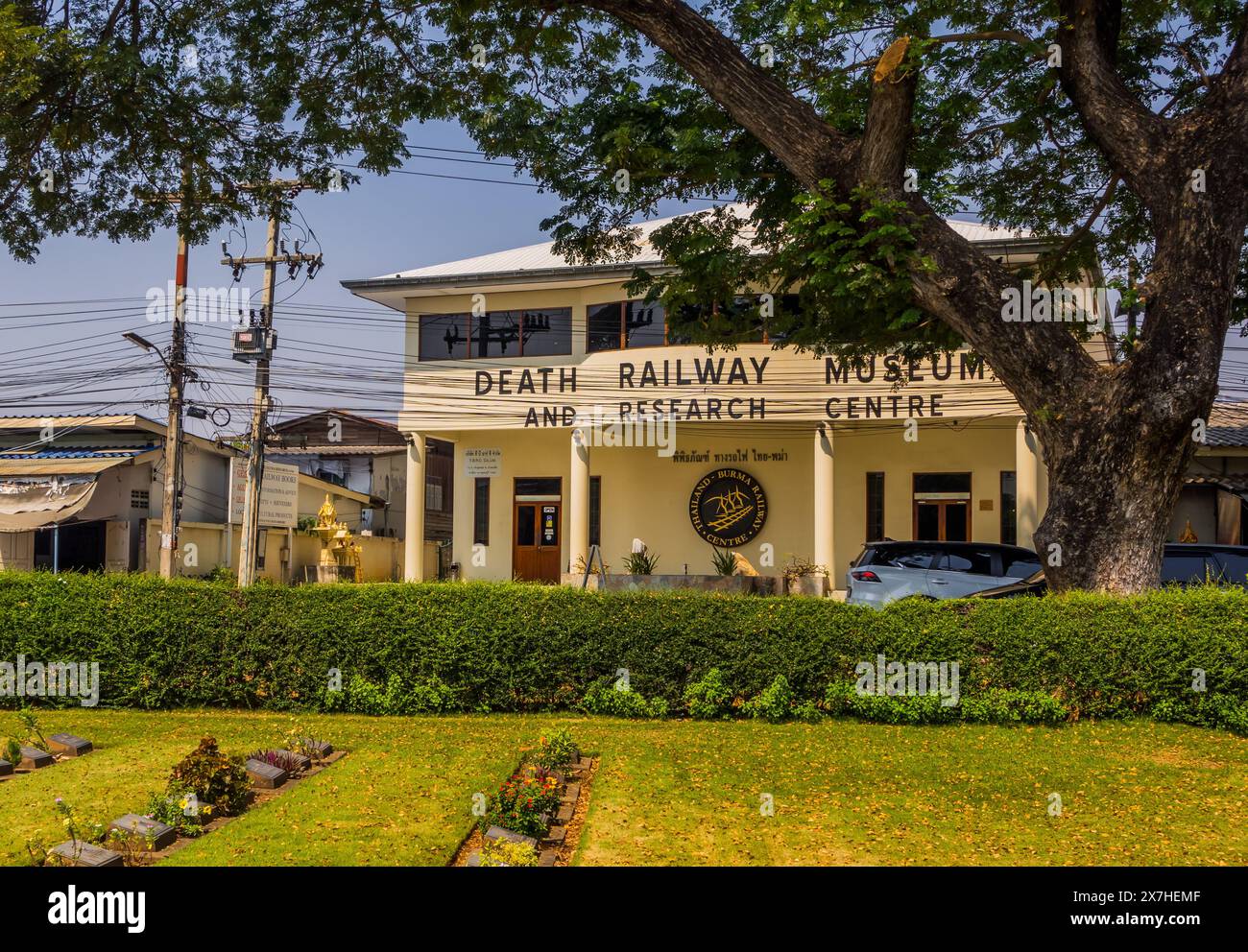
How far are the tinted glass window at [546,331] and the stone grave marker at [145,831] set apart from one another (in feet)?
61.5

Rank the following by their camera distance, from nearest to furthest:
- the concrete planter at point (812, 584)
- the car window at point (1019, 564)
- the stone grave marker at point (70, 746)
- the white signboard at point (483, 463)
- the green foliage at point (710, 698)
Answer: the stone grave marker at point (70, 746)
the green foliage at point (710, 698)
the car window at point (1019, 564)
the concrete planter at point (812, 584)
the white signboard at point (483, 463)

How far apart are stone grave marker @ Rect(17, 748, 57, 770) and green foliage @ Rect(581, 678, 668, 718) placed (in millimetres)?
4978

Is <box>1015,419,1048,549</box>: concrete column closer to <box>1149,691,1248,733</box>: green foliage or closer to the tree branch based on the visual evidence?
the tree branch

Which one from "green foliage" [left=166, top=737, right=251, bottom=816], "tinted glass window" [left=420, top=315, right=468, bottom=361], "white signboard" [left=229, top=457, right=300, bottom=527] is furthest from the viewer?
"tinted glass window" [left=420, top=315, right=468, bottom=361]

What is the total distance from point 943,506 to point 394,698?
622 inches

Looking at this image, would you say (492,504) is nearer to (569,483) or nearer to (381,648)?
(569,483)

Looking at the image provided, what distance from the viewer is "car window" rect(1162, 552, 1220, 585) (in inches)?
556

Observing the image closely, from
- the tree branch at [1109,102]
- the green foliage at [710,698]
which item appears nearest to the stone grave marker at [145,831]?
the green foliage at [710,698]

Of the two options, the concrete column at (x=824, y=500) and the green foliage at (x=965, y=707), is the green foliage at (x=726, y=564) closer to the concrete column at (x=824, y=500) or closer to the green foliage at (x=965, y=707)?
the concrete column at (x=824, y=500)

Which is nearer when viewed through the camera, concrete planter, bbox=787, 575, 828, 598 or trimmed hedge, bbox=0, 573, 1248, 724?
trimmed hedge, bbox=0, 573, 1248, 724

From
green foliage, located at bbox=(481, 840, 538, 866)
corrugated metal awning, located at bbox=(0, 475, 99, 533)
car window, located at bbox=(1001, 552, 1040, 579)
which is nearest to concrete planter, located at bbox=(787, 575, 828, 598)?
car window, located at bbox=(1001, 552, 1040, 579)

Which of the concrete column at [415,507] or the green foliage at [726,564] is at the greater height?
the concrete column at [415,507]

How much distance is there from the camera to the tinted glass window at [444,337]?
25609mm
